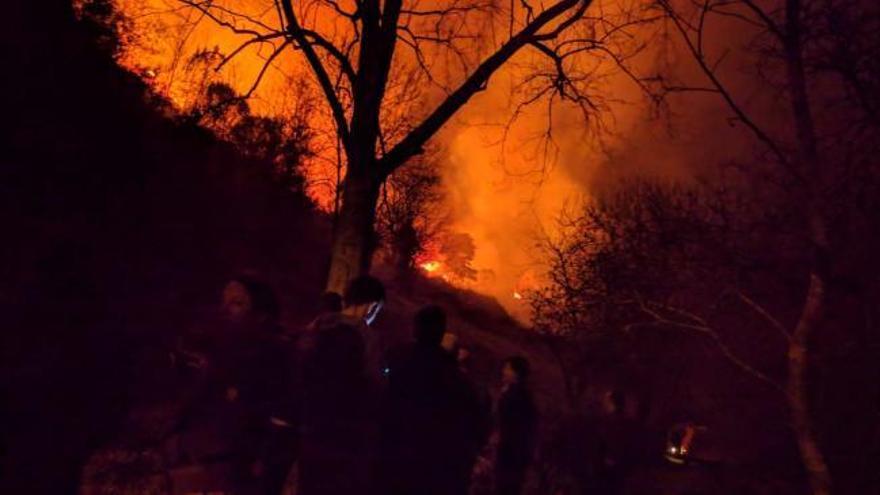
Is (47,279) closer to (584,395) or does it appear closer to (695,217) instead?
(695,217)

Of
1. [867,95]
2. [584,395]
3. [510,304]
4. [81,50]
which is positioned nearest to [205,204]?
[81,50]

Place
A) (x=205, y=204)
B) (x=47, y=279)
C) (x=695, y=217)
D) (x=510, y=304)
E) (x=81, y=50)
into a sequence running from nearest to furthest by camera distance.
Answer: (x=47, y=279) < (x=695, y=217) < (x=81, y=50) < (x=205, y=204) < (x=510, y=304)

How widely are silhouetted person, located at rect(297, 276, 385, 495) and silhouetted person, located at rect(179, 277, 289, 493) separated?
21.6 inches

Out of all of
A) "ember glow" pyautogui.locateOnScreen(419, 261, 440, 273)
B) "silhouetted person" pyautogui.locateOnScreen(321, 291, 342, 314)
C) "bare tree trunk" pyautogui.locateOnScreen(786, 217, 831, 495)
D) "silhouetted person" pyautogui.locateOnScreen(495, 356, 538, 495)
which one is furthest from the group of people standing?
"ember glow" pyautogui.locateOnScreen(419, 261, 440, 273)

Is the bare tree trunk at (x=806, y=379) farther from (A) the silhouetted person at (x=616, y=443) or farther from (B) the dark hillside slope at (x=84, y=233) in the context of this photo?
(B) the dark hillside slope at (x=84, y=233)

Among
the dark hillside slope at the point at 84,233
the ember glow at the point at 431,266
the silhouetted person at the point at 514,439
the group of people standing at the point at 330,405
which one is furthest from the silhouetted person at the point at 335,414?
the ember glow at the point at 431,266

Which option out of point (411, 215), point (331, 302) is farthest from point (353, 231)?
point (411, 215)

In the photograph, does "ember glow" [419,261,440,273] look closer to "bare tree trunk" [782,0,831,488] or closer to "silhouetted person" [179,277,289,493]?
"bare tree trunk" [782,0,831,488]

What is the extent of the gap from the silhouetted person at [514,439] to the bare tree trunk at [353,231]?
2.56 m

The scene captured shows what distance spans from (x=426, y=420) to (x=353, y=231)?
4.21m

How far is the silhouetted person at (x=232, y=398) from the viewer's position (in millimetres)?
4301

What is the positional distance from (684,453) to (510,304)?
48665mm

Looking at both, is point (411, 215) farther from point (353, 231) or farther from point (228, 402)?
point (228, 402)

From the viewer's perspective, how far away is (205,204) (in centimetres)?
1741
